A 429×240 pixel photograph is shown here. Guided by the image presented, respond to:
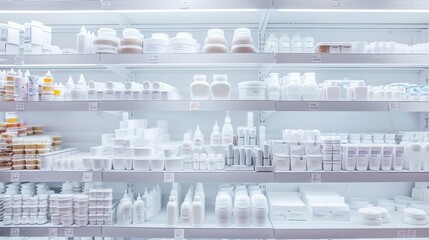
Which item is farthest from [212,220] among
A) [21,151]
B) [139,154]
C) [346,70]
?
[346,70]

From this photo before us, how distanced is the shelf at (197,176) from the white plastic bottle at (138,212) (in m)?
0.21

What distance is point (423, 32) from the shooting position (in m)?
2.68

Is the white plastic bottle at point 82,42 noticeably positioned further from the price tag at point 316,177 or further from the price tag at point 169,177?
the price tag at point 316,177

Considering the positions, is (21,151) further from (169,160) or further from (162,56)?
(162,56)

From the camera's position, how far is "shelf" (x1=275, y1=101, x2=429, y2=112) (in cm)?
196

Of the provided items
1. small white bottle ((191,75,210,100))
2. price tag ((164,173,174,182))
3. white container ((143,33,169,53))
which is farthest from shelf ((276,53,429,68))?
price tag ((164,173,174,182))

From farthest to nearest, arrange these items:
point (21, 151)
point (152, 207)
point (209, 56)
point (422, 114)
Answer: point (422, 114), point (152, 207), point (21, 151), point (209, 56)

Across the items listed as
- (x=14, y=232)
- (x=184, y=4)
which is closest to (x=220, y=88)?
(x=184, y=4)

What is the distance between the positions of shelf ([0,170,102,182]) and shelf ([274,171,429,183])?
1.14m

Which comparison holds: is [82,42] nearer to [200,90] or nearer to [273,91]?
[200,90]

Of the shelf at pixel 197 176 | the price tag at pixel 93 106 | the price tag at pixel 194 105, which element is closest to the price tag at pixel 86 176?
the shelf at pixel 197 176

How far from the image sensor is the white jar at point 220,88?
2043mm

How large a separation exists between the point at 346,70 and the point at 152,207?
186 cm

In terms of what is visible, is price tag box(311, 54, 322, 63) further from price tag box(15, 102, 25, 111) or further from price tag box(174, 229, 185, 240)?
price tag box(15, 102, 25, 111)
